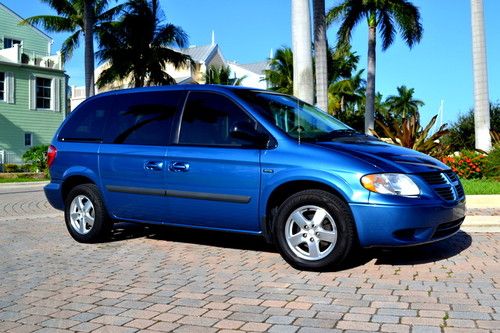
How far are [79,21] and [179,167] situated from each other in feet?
102

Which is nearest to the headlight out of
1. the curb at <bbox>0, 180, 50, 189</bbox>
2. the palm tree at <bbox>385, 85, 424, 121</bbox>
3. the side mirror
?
the side mirror

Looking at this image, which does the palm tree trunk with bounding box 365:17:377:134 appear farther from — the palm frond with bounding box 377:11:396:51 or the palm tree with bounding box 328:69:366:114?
the palm tree with bounding box 328:69:366:114

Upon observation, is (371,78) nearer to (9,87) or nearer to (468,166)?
(468,166)

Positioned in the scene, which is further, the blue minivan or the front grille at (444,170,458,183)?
the front grille at (444,170,458,183)

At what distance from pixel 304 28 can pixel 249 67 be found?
59.5 metres

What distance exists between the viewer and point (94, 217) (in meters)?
7.13

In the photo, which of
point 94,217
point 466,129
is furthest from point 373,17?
point 94,217

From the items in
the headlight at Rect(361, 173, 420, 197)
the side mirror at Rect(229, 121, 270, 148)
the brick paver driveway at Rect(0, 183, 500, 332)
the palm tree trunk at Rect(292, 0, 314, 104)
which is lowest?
the brick paver driveway at Rect(0, 183, 500, 332)

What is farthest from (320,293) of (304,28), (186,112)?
(304,28)

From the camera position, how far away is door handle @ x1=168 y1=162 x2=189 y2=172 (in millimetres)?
6141

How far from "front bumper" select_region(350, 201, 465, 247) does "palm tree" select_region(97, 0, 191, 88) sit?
3519cm

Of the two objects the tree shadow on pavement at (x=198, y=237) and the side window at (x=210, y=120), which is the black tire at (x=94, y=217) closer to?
the tree shadow on pavement at (x=198, y=237)

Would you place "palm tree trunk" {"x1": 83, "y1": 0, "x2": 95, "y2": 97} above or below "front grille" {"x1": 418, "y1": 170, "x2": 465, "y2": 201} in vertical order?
above

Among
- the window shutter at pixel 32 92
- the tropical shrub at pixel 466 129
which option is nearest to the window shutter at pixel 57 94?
the window shutter at pixel 32 92
